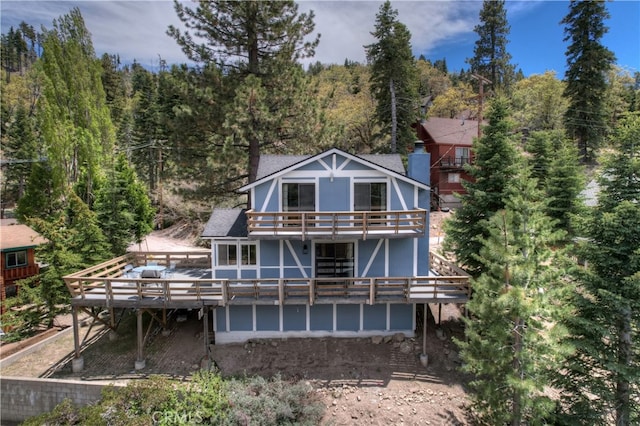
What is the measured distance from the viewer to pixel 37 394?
1135cm

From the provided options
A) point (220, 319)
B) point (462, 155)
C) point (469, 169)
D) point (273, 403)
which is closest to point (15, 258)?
point (220, 319)

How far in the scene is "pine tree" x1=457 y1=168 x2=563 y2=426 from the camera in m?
8.05

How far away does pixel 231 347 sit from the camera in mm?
13055

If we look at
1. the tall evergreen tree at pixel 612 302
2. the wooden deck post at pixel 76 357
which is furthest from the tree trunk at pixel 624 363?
the wooden deck post at pixel 76 357

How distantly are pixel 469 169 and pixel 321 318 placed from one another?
870 centimetres

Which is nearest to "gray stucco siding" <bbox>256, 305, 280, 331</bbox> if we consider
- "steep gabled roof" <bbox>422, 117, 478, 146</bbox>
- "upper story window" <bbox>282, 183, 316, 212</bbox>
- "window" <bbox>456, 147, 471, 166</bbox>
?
"upper story window" <bbox>282, 183, 316, 212</bbox>

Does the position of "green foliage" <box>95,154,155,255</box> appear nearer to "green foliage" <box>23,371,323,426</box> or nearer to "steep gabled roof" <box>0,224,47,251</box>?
"steep gabled roof" <box>0,224,47,251</box>

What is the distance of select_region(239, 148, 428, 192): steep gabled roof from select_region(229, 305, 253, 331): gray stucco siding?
4791 millimetres

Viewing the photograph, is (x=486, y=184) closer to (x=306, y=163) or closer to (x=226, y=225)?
(x=306, y=163)

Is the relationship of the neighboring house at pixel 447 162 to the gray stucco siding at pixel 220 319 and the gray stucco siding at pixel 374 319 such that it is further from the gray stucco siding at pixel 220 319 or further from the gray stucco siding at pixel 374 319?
the gray stucco siding at pixel 220 319

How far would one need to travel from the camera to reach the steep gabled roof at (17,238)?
19.4 metres

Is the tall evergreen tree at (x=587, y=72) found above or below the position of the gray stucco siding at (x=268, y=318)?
above

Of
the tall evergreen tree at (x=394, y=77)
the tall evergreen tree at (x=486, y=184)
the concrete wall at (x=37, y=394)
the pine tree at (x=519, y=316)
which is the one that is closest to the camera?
the pine tree at (x=519, y=316)

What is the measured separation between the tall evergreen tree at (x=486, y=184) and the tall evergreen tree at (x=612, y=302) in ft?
12.9
